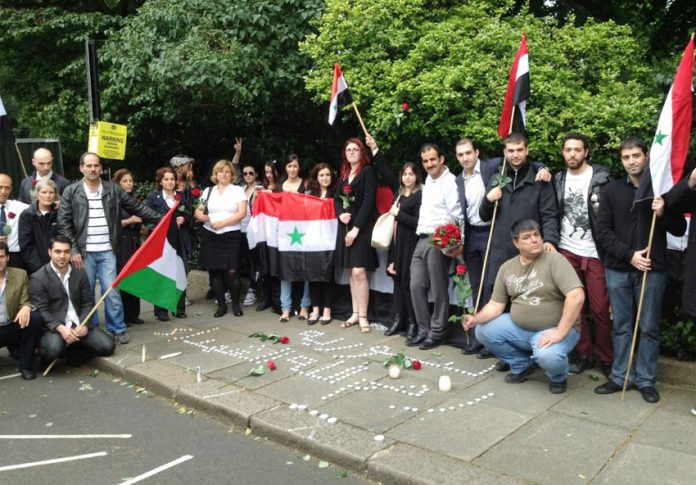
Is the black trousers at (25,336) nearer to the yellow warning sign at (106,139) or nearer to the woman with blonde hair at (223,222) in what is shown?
the woman with blonde hair at (223,222)

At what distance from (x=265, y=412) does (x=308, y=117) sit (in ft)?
21.6

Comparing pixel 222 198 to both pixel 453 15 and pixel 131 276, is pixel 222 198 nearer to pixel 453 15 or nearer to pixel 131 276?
pixel 131 276

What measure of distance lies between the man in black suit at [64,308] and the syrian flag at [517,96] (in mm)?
4466

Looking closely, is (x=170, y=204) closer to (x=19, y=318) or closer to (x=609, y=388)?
(x=19, y=318)

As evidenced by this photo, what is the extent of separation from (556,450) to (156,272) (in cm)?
436

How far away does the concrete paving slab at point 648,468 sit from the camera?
3.84 meters

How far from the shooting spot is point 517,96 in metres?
5.99

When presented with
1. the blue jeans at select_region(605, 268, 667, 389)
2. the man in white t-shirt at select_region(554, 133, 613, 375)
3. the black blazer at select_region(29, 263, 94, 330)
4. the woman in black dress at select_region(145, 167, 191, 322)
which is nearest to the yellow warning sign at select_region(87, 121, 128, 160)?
the woman in black dress at select_region(145, 167, 191, 322)

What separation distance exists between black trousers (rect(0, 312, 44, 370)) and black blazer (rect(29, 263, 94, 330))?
3.9 inches

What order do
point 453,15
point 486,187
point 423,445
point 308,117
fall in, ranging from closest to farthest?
point 423,445 → point 486,187 → point 453,15 → point 308,117

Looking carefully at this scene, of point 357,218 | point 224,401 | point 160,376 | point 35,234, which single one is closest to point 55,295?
point 35,234

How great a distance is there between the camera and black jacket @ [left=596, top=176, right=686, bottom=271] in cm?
502

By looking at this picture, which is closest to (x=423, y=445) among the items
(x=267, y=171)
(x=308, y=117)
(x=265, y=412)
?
(x=265, y=412)

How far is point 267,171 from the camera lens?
8.70 meters
